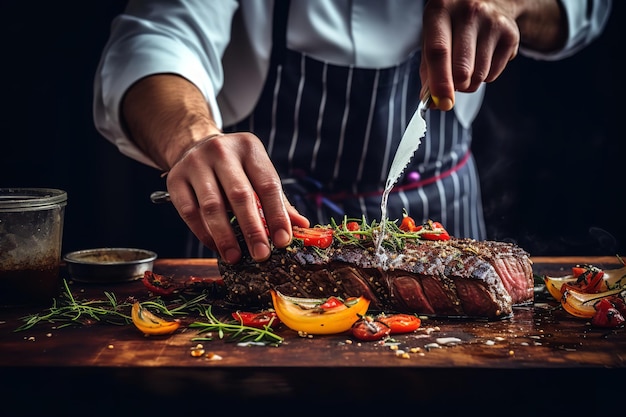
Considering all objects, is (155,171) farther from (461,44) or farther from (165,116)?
(461,44)

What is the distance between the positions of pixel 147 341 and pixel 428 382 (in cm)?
106

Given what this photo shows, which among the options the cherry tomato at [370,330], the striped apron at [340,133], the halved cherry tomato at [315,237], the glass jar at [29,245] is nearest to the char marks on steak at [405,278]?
the halved cherry tomato at [315,237]

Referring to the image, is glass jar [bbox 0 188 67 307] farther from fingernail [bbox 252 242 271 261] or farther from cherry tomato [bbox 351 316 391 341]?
cherry tomato [bbox 351 316 391 341]

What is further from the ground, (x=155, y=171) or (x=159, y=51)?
(x=159, y=51)

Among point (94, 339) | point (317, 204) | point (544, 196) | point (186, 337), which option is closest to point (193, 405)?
point (186, 337)

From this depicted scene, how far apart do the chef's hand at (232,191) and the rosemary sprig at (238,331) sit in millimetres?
324

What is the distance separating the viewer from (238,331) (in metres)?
2.57

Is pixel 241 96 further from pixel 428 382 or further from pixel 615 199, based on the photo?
pixel 615 199

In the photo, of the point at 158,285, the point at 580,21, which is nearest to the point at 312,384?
the point at 158,285

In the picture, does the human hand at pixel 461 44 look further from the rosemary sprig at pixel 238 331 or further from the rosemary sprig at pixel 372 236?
the rosemary sprig at pixel 238 331

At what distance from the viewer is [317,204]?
4320 mm

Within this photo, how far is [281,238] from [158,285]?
76cm

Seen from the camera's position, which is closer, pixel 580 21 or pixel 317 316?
pixel 317 316

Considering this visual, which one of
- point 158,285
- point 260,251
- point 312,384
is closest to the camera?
point 312,384
